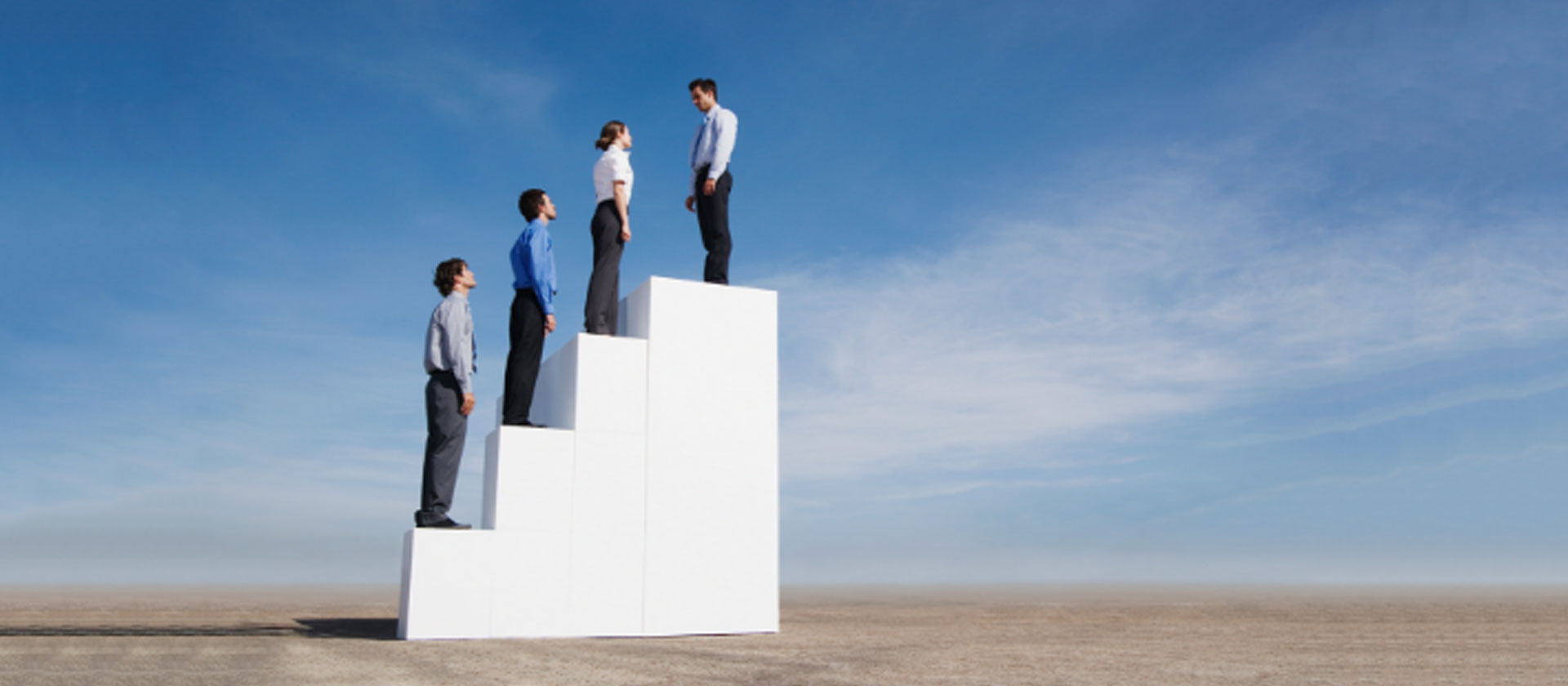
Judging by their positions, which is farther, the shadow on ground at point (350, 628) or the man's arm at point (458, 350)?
the man's arm at point (458, 350)

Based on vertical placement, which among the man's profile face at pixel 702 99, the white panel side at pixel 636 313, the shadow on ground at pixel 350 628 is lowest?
the shadow on ground at pixel 350 628

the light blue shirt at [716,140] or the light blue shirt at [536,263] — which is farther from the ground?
the light blue shirt at [716,140]

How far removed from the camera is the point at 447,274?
29.1ft

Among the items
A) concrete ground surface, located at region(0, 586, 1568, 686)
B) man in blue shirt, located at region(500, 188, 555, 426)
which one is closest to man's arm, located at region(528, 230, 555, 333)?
man in blue shirt, located at region(500, 188, 555, 426)

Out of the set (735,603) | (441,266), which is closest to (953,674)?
(735,603)

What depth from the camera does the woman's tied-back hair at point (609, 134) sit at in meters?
9.48

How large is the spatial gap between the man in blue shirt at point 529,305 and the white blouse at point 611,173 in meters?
→ 0.53

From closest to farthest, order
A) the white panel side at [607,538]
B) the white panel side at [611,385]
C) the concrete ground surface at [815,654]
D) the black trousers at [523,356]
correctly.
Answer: the concrete ground surface at [815,654] → the white panel side at [607,538] → the white panel side at [611,385] → the black trousers at [523,356]

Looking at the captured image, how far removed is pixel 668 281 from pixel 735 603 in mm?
2777

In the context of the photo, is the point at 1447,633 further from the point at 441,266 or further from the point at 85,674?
the point at 85,674

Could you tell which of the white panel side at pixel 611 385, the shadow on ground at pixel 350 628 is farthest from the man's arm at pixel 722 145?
the shadow on ground at pixel 350 628

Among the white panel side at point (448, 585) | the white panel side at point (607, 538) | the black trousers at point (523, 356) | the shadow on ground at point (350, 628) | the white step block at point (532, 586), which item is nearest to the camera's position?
the white panel side at point (448, 585)

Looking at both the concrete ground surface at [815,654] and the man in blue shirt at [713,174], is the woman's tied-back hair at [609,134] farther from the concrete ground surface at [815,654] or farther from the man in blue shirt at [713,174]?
the concrete ground surface at [815,654]

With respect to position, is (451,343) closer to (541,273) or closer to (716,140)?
(541,273)
